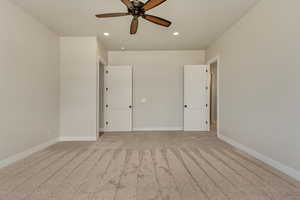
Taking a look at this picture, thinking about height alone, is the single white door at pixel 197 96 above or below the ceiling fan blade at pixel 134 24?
below

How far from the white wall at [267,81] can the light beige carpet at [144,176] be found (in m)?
0.37

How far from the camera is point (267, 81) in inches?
98.7

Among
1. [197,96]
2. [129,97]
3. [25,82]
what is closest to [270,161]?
[197,96]

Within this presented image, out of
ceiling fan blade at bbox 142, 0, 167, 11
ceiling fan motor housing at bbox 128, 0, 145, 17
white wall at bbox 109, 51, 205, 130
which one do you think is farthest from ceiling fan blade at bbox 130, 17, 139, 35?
white wall at bbox 109, 51, 205, 130

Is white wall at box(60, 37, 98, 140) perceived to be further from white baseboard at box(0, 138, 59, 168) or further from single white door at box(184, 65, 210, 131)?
single white door at box(184, 65, 210, 131)

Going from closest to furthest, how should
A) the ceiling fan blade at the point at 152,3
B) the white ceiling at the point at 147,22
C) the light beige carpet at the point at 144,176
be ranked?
the light beige carpet at the point at 144,176 → the ceiling fan blade at the point at 152,3 → the white ceiling at the point at 147,22

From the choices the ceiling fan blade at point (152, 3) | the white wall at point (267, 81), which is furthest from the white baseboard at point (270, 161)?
the ceiling fan blade at point (152, 3)

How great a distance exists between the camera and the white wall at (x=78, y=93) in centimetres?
405

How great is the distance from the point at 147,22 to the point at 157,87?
2.41 m

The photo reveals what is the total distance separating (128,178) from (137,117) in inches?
129

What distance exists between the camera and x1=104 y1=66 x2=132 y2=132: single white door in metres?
5.10

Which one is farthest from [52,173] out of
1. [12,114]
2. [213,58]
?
[213,58]

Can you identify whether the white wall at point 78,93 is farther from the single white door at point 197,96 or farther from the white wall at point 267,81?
the white wall at point 267,81

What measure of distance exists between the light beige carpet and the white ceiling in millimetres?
2693
